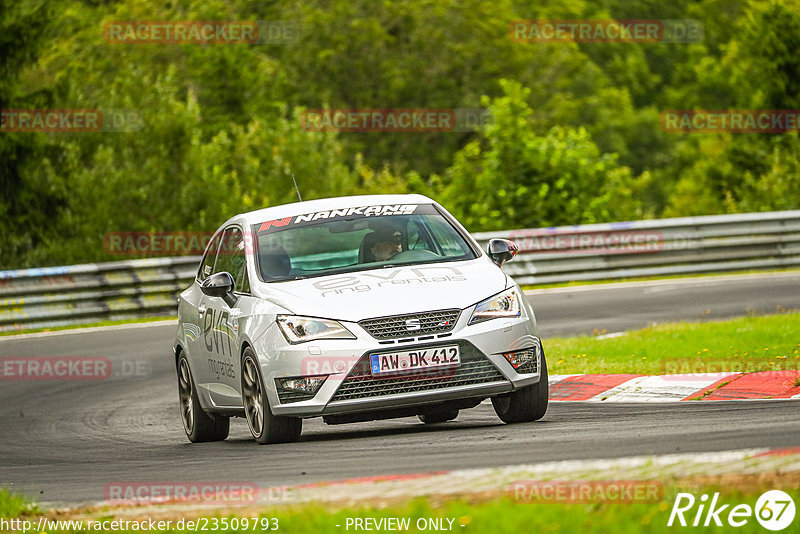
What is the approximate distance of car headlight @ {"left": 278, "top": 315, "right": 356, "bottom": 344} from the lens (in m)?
8.52

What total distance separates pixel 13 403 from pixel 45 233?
14.7 m

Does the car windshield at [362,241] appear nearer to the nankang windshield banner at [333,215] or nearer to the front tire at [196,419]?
the nankang windshield banner at [333,215]

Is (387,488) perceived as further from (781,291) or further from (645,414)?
(781,291)

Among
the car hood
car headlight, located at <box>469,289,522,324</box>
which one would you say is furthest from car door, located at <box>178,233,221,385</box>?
car headlight, located at <box>469,289,522,324</box>

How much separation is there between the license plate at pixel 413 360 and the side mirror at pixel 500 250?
1.33m

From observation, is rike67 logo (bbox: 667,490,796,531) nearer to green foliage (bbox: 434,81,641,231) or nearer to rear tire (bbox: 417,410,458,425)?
rear tire (bbox: 417,410,458,425)

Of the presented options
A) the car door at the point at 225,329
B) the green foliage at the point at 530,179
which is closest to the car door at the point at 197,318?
the car door at the point at 225,329

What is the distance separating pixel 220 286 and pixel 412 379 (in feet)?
5.96

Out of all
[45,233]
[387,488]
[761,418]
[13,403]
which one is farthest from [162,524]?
[45,233]

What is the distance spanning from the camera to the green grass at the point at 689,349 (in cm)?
1143

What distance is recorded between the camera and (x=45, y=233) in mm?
27906

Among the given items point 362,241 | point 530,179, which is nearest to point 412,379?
point 362,241

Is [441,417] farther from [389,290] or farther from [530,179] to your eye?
[530,179]

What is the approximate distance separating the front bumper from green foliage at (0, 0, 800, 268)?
62.5 ft
